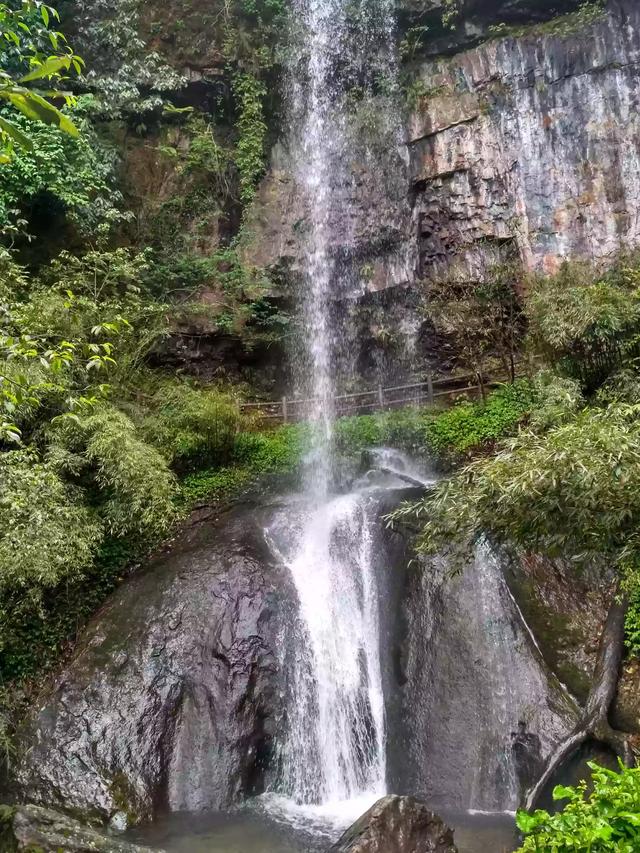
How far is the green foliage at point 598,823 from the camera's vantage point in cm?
195

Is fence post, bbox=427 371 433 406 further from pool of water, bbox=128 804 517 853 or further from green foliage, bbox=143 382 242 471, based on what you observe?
pool of water, bbox=128 804 517 853

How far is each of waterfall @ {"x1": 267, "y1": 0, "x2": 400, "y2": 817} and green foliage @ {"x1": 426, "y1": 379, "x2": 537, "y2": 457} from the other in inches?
96.9

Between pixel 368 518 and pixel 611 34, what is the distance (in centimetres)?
1355

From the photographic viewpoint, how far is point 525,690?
788 cm

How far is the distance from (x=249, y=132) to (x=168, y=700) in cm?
1494

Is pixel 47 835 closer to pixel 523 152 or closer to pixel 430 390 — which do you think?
pixel 430 390

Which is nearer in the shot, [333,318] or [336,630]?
[336,630]

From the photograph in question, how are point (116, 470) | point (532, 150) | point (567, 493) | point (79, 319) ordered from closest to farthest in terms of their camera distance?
point (567, 493)
point (116, 470)
point (79, 319)
point (532, 150)

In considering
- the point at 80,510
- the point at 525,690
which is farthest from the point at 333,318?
the point at 525,690

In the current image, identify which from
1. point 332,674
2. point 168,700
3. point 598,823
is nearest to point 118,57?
point 168,700

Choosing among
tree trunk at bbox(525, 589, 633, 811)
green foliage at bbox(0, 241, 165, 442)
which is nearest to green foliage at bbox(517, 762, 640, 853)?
tree trunk at bbox(525, 589, 633, 811)

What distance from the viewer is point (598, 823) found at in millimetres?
1981

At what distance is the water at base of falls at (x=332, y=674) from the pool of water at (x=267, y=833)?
0.29 m

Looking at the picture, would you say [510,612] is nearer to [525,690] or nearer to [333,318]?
[525,690]
